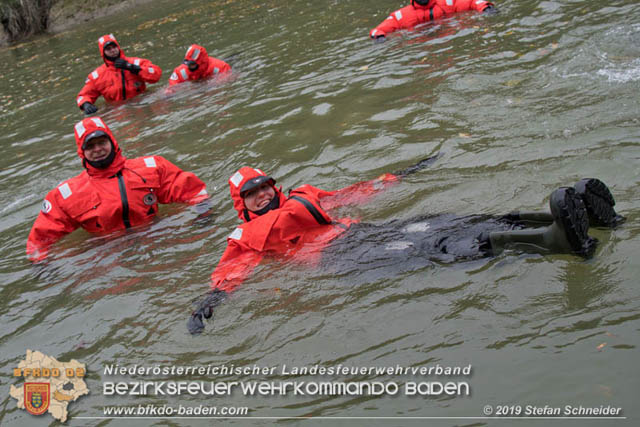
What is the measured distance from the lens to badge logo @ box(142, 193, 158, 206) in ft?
21.1

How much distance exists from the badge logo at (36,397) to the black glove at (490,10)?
10.2 metres

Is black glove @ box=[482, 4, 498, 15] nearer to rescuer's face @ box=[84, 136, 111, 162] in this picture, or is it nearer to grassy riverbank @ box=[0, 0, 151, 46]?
rescuer's face @ box=[84, 136, 111, 162]

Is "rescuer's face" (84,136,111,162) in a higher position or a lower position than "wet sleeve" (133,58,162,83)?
lower

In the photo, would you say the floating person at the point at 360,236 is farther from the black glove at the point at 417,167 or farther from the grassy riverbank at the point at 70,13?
the grassy riverbank at the point at 70,13

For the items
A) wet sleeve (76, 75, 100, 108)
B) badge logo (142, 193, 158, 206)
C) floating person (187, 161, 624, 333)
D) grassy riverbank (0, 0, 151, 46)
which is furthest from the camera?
grassy riverbank (0, 0, 151, 46)

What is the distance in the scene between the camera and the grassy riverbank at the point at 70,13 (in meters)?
25.6

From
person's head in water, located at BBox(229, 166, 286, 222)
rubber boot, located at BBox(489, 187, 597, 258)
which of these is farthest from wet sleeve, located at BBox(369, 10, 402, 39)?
rubber boot, located at BBox(489, 187, 597, 258)

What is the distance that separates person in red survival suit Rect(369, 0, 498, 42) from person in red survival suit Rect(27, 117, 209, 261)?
6660mm

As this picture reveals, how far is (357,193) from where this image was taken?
5770 mm

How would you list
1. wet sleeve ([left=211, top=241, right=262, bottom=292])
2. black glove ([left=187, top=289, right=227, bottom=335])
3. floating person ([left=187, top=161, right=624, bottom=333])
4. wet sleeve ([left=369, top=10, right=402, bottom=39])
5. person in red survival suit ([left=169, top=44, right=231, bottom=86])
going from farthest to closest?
wet sleeve ([left=369, top=10, right=402, bottom=39])
person in red survival suit ([left=169, top=44, right=231, bottom=86])
wet sleeve ([left=211, top=241, right=262, bottom=292])
black glove ([left=187, top=289, right=227, bottom=335])
floating person ([left=187, top=161, right=624, bottom=333])

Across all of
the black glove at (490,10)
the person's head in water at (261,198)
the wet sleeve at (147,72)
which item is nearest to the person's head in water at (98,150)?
the person's head in water at (261,198)

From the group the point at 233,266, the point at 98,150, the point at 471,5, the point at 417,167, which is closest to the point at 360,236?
the point at 233,266

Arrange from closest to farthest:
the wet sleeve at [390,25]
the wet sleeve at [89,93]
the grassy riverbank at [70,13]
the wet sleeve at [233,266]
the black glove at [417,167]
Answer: the wet sleeve at [233,266]
the black glove at [417,167]
the wet sleeve at [89,93]
the wet sleeve at [390,25]
the grassy riverbank at [70,13]

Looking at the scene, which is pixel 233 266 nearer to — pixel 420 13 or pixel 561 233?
pixel 561 233
